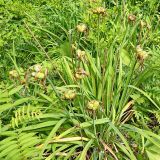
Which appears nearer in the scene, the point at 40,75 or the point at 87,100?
the point at 40,75

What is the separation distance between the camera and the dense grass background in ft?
5.98

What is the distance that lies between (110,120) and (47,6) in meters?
1.30

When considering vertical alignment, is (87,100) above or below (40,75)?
below

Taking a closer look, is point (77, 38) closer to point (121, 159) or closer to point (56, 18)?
point (56, 18)

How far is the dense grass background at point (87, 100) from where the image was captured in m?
1.82

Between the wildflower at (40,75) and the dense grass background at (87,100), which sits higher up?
the wildflower at (40,75)

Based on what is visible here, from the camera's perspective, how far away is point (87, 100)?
6.69 feet

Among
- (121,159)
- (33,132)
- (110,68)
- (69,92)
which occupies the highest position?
(69,92)

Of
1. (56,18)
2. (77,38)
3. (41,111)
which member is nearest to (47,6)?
(56,18)

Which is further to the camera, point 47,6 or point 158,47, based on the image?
point 47,6

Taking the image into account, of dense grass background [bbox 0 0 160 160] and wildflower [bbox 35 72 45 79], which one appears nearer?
wildflower [bbox 35 72 45 79]

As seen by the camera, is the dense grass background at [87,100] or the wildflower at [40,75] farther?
the dense grass background at [87,100]

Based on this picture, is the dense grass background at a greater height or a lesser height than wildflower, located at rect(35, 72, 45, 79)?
lesser

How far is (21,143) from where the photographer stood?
176 centimetres
